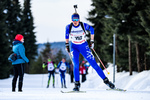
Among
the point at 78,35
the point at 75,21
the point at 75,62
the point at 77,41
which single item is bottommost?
the point at 75,62

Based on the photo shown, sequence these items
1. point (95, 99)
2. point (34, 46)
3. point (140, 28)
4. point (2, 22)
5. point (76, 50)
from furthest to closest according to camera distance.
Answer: point (34, 46) < point (2, 22) < point (140, 28) < point (76, 50) < point (95, 99)

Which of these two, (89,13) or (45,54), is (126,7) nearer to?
(89,13)

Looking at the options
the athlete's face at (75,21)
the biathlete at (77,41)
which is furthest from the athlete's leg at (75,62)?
the athlete's face at (75,21)

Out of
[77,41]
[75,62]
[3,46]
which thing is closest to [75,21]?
[77,41]

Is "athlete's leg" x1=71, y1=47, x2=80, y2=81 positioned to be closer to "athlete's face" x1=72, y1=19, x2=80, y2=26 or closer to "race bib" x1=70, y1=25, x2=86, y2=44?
"race bib" x1=70, y1=25, x2=86, y2=44

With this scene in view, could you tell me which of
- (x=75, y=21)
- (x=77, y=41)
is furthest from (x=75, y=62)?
(x=75, y=21)

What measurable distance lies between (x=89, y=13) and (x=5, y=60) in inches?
503

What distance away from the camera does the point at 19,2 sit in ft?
131

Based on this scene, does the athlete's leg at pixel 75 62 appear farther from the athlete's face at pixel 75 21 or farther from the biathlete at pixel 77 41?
the athlete's face at pixel 75 21

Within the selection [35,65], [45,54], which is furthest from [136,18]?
[35,65]

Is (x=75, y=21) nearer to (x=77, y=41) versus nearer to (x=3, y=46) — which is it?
(x=77, y=41)

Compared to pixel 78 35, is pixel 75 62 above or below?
below

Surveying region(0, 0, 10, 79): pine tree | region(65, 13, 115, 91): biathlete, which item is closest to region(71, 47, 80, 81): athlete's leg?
region(65, 13, 115, 91): biathlete

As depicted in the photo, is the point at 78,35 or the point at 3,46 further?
the point at 3,46
